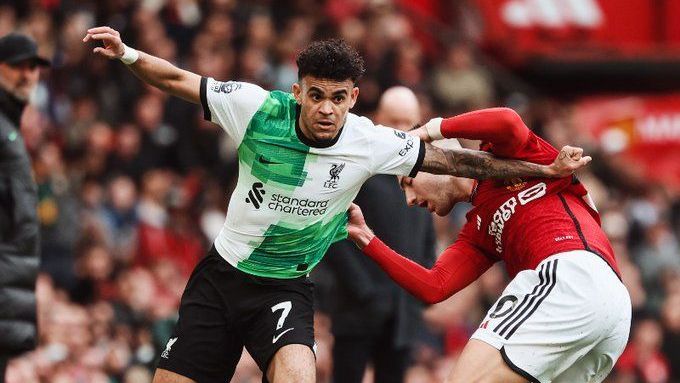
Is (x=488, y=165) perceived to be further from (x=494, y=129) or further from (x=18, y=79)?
(x=18, y=79)

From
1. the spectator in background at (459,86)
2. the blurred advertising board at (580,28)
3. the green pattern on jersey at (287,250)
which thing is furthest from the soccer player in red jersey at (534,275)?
the blurred advertising board at (580,28)

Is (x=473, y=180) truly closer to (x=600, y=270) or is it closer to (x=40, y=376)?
(x=600, y=270)

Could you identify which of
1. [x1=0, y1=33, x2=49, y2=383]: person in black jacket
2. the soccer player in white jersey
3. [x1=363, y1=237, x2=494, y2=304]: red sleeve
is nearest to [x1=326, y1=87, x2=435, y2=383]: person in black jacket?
[x1=363, y1=237, x2=494, y2=304]: red sleeve

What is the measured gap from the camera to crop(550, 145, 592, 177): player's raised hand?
23.9 feet

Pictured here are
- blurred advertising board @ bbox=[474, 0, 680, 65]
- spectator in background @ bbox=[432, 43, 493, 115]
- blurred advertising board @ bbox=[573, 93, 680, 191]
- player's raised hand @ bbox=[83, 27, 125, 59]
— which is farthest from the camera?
blurred advertising board @ bbox=[573, 93, 680, 191]

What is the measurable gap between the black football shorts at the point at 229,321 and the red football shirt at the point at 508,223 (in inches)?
25.1

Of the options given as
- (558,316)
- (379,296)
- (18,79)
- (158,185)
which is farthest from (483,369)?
(158,185)

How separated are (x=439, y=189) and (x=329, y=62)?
45.6 inches

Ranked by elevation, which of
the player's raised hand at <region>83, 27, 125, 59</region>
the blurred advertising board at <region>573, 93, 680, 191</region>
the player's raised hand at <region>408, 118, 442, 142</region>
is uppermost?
the player's raised hand at <region>83, 27, 125, 59</region>

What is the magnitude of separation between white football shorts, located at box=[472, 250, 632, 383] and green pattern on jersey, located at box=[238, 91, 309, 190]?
1256 mm

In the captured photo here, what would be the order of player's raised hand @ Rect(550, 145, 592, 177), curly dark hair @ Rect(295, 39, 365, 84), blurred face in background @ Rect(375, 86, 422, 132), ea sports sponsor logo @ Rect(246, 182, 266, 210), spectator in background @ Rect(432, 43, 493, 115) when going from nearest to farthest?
curly dark hair @ Rect(295, 39, 365, 84), player's raised hand @ Rect(550, 145, 592, 177), ea sports sponsor logo @ Rect(246, 182, 266, 210), blurred face in background @ Rect(375, 86, 422, 132), spectator in background @ Rect(432, 43, 493, 115)

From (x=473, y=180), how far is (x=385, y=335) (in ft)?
7.52

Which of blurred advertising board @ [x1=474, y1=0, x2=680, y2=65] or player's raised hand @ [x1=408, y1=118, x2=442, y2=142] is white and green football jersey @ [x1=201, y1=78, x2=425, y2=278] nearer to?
player's raised hand @ [x1=408, y1=118, x2=442, y2=142]

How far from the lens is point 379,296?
9.72 metres
